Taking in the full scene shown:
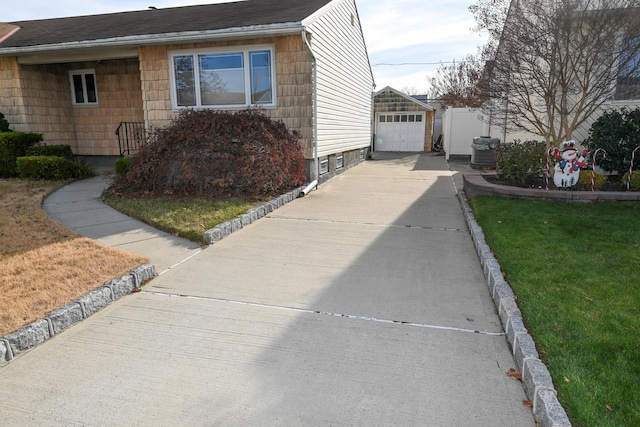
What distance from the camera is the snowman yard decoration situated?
707cm

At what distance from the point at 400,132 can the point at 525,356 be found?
70.4ft

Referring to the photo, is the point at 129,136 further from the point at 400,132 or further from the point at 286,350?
the point at 400,132

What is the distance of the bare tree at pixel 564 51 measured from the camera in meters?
7.04

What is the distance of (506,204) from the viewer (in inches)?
264

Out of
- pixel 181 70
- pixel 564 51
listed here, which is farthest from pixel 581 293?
pixel 181 70

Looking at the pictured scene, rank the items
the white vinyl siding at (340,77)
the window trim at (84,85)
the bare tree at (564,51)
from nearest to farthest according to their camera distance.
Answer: the bare tree at (564,51) → the white vinyl siding at (340,77) → the window trim at (84,85)

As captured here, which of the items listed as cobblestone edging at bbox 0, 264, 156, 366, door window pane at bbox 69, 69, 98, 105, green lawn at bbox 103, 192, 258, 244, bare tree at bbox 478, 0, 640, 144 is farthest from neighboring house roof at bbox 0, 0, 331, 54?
cobblestone edging at bbox 0, 264, 156, 366

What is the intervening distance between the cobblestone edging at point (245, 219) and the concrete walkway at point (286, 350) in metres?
0.37

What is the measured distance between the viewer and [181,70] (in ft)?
32.3

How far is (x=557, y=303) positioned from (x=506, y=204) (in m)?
3.71

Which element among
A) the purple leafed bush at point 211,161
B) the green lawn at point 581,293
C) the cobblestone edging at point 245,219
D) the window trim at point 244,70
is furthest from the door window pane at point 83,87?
the green lawn at point 581,293

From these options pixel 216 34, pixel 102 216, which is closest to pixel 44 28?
pixel 216 34

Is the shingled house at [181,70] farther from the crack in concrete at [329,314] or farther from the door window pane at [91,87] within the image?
the crack in concrete at [329,314]

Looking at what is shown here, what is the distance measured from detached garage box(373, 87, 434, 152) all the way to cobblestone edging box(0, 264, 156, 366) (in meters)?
20.4
